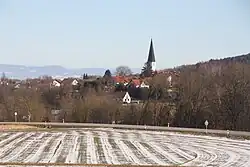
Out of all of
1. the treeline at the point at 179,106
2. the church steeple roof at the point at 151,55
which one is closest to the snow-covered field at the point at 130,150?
the treeline at the point at 179,106

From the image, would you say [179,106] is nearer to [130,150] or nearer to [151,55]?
[130,150]

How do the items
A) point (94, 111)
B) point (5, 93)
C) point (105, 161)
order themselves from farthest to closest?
1. point (5, 93)
2. point (94, 111)
3. point (105, 161)

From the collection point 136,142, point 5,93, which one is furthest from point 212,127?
point 5,93

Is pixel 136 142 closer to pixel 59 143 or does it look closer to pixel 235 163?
pixel 59 143

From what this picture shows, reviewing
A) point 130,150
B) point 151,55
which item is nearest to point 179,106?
point 130,150

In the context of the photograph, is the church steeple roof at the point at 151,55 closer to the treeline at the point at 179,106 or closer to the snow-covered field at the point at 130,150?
the treeline at the point at 179,106

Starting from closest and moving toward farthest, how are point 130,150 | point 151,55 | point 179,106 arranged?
point 130,150 → point 179,106 → point 151,55

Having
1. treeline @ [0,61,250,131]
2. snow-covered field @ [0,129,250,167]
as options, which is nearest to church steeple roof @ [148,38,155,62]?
treeline @ [0,61,250,131]
